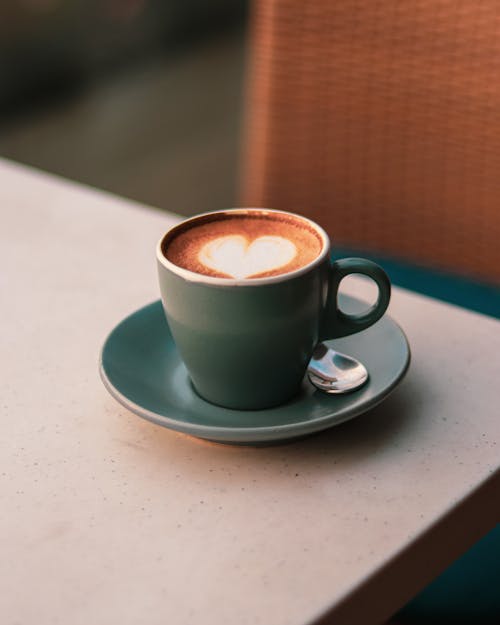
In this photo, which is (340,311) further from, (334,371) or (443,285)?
(443,285)

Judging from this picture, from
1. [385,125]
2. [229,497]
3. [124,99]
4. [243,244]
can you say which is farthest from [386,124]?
[124,99]

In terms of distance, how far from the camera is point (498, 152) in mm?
1090

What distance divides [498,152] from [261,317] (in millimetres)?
656

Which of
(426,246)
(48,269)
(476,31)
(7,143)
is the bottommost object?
(7,143)

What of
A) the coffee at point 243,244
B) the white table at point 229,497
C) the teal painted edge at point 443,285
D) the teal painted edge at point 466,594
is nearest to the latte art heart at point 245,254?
the coffee at point 243,244

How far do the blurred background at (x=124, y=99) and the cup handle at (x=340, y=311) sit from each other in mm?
1929

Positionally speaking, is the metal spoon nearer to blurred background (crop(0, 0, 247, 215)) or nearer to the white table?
the white table

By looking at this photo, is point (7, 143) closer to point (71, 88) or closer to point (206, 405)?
point (71, 88)

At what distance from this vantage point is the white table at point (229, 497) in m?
0.45

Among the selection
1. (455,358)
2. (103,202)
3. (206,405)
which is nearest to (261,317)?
(206,405)

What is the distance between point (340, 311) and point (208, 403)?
0.10m

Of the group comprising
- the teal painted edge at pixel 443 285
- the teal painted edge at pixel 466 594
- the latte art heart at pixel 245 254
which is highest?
the latte art heart at pixel 245 254

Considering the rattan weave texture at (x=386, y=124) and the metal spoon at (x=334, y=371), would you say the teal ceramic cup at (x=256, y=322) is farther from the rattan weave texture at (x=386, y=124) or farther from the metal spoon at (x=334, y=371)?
the rattan weave texture at (x=386, y=124)

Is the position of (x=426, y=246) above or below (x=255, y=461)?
below
